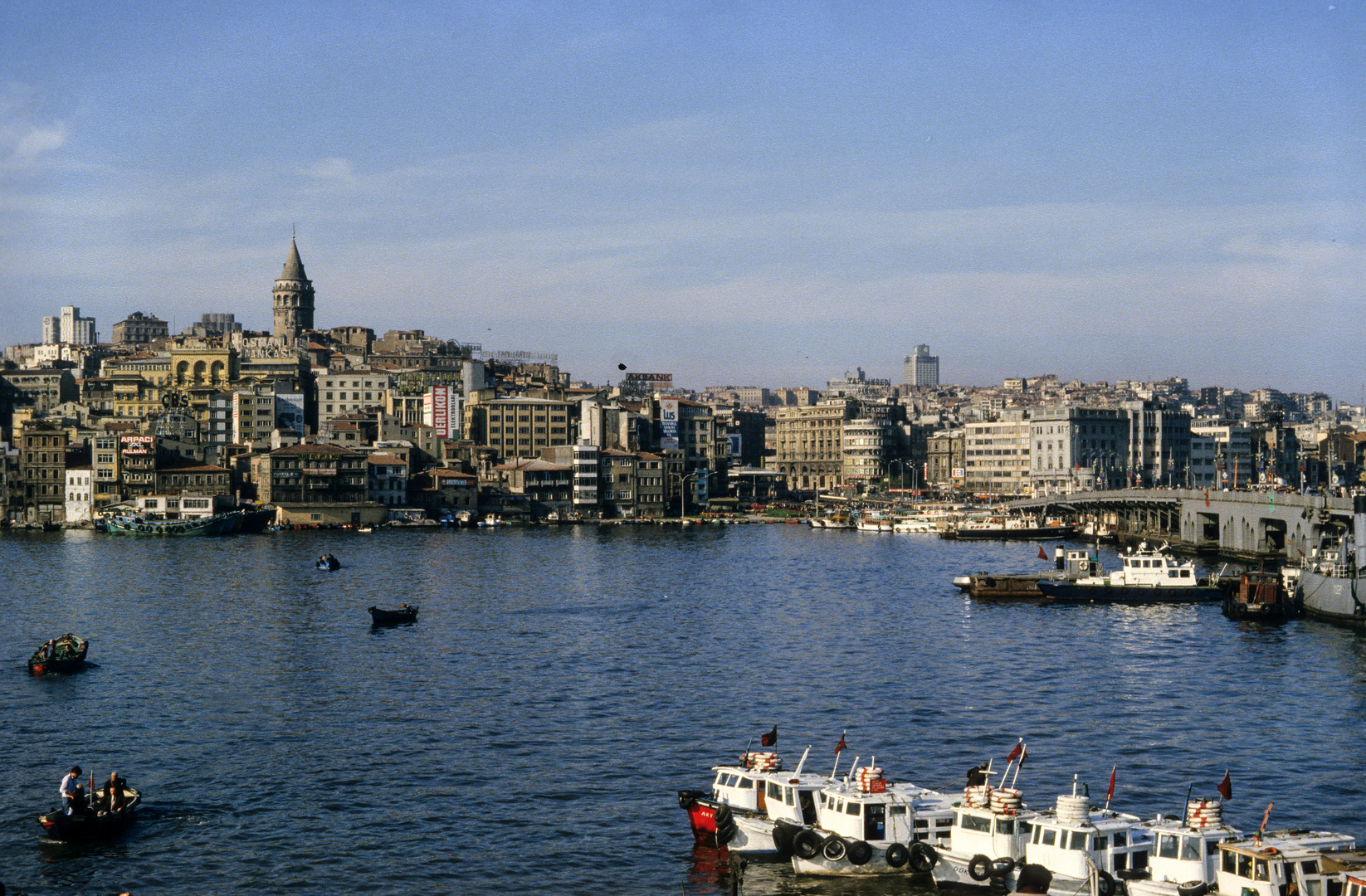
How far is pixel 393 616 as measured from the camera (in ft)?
264

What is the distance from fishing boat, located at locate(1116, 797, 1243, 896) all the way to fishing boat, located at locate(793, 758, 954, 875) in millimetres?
4647

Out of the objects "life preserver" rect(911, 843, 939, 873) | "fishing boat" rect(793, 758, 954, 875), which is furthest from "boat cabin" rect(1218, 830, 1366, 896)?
"fishing boat" rect(793, 758, 954, 875)

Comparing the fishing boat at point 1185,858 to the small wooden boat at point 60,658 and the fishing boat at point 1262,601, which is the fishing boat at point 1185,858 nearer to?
the small wooden boat at point 60,658

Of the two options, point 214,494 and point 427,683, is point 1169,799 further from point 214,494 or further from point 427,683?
point 214,494

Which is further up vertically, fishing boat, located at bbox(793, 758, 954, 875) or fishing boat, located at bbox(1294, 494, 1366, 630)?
fishing boat, located at bbox(1294, 494, 1366, 630)

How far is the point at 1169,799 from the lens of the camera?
40.8 meters

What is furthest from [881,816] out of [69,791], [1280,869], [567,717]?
[567,717]

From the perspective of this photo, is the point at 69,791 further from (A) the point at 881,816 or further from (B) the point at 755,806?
(A) the point at 881,816

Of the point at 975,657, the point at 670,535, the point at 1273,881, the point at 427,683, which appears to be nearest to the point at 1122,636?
the point at 975,657

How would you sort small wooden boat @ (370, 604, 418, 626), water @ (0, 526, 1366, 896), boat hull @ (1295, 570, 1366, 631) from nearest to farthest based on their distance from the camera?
water @ (0, 526, 1366, 896)
boat hull @ (1295, 570, 1366, 631)
small wooden boat @ (370, 604, 418, 626)

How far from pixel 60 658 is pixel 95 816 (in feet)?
86.5

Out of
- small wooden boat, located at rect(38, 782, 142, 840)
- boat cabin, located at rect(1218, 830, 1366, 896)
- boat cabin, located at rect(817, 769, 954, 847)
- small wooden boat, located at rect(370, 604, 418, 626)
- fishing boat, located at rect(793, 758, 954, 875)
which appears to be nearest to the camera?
boat cabin, located at rect(1218, 830, 1366, 896)

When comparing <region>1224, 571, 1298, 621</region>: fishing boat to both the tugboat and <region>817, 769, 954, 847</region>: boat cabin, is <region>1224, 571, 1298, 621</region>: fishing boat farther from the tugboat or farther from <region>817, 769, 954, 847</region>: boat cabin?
the tugboat

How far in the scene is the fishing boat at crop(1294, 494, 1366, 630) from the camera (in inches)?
3022
